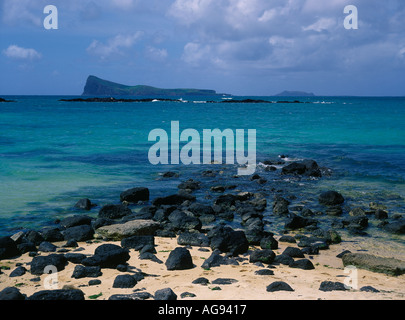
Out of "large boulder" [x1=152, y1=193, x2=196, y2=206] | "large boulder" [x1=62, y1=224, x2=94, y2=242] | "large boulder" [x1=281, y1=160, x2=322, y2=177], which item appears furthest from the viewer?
"large boulder" [x1=281, y1=160, x2=322, y2=177]

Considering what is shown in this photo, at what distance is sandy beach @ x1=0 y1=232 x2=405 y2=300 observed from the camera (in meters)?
8.16

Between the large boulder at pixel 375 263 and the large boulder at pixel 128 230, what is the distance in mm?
5821

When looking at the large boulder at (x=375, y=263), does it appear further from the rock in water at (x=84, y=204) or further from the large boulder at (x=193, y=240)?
the rock in water at (x=84, y=204)

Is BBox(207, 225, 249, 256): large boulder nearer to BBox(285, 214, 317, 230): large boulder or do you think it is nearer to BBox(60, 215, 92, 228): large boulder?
BBox(285, 214, 317, 230): large boulder

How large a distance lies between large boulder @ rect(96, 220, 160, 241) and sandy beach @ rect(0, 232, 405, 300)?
1189 mm

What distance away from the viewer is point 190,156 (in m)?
29.5

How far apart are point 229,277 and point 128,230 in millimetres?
4331

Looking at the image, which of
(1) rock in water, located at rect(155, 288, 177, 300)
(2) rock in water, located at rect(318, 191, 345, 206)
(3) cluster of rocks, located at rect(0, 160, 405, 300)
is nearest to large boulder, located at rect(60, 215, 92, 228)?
(3) cluster of rocks, located at rect(0, 160, 405, 300)

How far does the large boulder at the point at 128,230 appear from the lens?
12.7 metres

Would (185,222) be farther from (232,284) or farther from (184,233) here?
(232,284)

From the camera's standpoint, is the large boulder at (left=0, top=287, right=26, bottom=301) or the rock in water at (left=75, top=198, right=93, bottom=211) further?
the rock in water at (left=75, top=198, right=93, bottom=211)

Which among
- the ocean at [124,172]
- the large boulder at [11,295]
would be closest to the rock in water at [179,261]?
the large boulder at [11,295]

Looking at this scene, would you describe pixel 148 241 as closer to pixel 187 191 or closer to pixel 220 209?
pixel 220 209

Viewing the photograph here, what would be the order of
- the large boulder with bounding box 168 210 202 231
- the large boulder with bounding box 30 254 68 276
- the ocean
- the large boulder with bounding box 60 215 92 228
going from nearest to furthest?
the large boulder with bounding box 30 254 68 276
the large boulder with bounding box 168 210 202 231
the large boulder with bounding box 60 215 92 228
the ocean
